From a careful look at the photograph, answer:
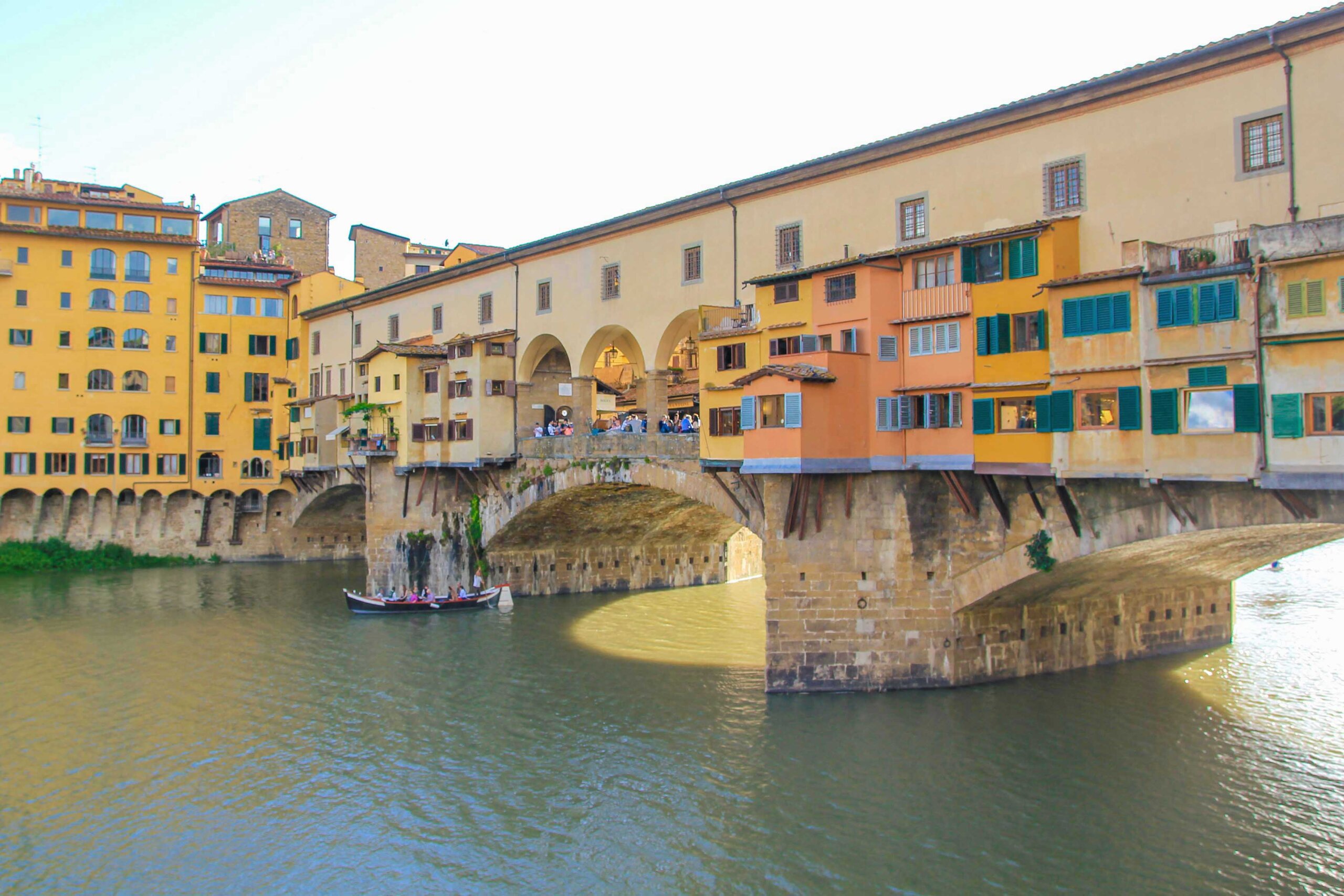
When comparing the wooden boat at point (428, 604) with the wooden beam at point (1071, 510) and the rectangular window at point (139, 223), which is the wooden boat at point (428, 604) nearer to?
the wooden beam at point (1071, 510)

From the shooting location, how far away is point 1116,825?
17.6 meters

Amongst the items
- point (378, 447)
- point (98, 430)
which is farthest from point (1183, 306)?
point (98, 430)

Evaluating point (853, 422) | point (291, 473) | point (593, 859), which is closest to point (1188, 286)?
point (853, 422)

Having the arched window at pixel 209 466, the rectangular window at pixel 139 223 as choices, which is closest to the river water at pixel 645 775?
the arched window at pixel 209 466

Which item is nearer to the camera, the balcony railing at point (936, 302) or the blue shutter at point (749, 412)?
the balcony railing at point (936, 302)

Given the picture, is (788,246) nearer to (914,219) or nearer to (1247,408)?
(914,219)

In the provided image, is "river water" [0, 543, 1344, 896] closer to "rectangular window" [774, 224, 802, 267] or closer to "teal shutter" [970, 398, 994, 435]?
"teal shutter" [970, 398, 994, 435]

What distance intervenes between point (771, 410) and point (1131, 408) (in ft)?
25.8

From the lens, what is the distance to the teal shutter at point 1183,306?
722 inches

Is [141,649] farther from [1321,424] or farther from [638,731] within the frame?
[1321,424]

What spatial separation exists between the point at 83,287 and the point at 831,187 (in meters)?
43.3

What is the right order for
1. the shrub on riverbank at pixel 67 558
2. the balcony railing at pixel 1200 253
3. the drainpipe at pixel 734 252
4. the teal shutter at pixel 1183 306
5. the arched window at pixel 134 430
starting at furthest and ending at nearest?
the arched window at pixel 134 430
the shrub on riverbank at pixel 67 558
the drainpipe at pixel 734 252
the teal shutter at pixel 1183 306
the balcony railing at pixel 1200 253

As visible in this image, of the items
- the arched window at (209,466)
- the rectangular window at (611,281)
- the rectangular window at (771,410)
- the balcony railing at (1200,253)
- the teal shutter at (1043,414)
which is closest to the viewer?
the balcony railing at (1200,253)

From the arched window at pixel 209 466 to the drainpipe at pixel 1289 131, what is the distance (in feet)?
170
